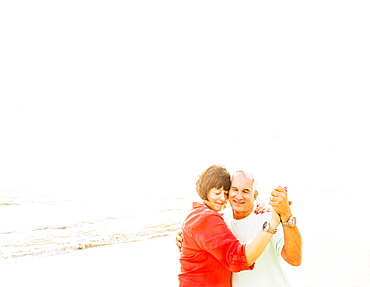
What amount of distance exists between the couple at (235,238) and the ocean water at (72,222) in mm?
7999

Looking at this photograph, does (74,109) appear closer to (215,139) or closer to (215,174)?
(215,139)

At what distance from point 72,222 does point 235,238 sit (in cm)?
1360

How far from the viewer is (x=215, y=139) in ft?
166

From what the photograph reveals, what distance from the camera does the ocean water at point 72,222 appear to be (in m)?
11.2

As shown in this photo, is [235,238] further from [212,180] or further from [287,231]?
[212,180]

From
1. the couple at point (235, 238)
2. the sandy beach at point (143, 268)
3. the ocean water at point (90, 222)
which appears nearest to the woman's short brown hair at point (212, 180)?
the couple at point (235, 238)

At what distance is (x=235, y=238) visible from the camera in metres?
2.70

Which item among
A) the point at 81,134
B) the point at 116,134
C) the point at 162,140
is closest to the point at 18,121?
the point at 81,134

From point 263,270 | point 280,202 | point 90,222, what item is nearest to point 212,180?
point 280,202

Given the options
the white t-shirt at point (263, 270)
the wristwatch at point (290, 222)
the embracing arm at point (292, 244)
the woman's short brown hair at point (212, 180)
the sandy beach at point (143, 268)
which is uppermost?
the woman's short brown hair at point (212, 180)

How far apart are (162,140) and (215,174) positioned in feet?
149

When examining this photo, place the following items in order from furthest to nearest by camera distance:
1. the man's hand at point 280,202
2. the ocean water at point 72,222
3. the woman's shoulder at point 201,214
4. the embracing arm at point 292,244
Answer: the ocean water at point 72,222, the woman's shoulder at point 201,214, the embracing arm at point 292,244, the man's hand at point 280,202

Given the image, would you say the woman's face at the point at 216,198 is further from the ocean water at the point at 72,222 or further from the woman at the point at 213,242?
the ocean water at the point at 72,222

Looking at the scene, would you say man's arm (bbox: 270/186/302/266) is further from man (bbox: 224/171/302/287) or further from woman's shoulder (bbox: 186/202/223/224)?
woman's shoulder (bbox: 186/202/223/224)
